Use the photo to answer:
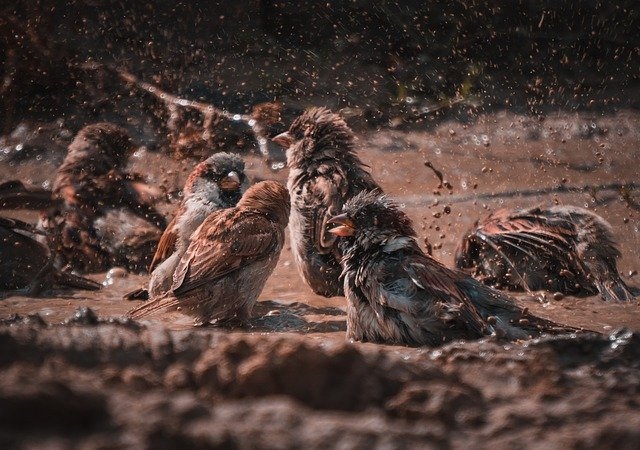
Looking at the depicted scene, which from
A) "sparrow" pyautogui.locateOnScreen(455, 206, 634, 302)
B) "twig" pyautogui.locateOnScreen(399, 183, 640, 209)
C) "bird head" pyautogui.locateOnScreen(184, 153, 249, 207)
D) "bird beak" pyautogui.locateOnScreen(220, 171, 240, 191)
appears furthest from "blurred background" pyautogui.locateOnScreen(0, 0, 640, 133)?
"sparrow" pyautogui.locateOnScreen(455, 206, 634, 302)

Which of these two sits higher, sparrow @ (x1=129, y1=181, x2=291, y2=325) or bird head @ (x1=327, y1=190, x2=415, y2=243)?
bird head @ (x1=327, y1=190, x2=415, y2=243)

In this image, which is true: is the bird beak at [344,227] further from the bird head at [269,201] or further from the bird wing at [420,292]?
the bird head at [269,201]

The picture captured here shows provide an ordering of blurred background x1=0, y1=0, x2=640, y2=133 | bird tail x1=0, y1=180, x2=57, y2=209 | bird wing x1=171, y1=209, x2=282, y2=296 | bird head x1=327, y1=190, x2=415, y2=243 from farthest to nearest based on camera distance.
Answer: blurred background x1=0, y1=0, x2=640, y2=133
bird tail x1=0, y1=180, x2=57, y2=209
bird wing x1=171, y1=209, x2=282, y2=296
bird head x1=327, y1=190, x2=415, y2=243

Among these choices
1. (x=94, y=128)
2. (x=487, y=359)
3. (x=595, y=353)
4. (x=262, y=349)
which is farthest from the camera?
(x=94, y=128)

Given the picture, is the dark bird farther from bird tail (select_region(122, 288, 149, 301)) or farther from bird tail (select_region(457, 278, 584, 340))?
bird tail (select_region(457, 278, 584, 340))

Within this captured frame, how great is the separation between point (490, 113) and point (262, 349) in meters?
6.89

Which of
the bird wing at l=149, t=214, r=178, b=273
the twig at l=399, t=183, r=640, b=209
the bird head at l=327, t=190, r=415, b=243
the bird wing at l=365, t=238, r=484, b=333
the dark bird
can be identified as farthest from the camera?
the twig at l=399, t=183, r=640, b=209

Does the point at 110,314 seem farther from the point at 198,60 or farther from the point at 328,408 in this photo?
the point at 198,60

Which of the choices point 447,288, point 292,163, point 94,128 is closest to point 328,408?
point 447,288

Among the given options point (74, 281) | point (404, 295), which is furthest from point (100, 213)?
point (404, 295)

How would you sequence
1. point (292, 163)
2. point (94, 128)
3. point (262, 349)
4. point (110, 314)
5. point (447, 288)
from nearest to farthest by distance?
point (262, 349) → point (447, 288) → point (110, 314) → point (292, 163) → point (94, 128)

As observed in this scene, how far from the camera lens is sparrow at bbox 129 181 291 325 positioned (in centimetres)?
588

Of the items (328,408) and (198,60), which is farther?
(198,60)

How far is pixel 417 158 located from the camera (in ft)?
29.0
